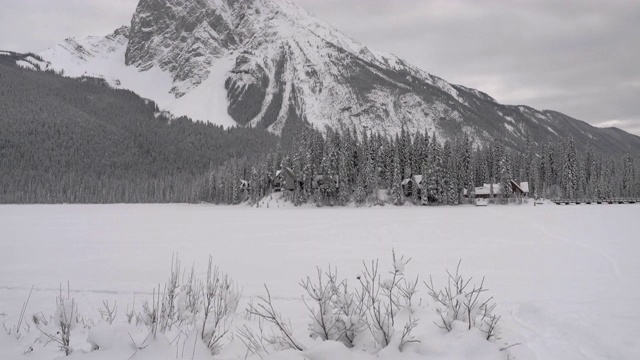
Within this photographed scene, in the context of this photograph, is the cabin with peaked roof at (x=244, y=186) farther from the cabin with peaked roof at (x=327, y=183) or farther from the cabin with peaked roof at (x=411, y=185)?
the cabin with peaked roof at (x=411, y=185)

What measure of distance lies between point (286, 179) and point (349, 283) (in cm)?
7682

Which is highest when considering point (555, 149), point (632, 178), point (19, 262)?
point (555, 149)

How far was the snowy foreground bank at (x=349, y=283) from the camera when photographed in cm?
548

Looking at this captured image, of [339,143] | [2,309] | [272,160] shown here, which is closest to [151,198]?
[272,160]

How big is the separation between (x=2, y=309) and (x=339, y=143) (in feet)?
254

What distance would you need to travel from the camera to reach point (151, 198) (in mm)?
153250

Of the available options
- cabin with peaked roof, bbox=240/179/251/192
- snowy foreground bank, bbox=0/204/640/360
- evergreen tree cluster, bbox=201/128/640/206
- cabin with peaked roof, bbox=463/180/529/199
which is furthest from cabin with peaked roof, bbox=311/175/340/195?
snowy foreground bank, bbox=0/204/640/360

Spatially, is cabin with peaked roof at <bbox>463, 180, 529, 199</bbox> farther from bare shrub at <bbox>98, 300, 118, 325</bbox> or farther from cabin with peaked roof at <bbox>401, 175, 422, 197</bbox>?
bare shrub at <bbox>98, 300, 118, 325</bbox>

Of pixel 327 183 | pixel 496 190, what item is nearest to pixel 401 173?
pixel 327 183

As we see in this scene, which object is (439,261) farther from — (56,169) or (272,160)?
(56,169)

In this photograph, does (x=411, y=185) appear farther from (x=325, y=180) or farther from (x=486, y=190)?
(x=486, y=190)

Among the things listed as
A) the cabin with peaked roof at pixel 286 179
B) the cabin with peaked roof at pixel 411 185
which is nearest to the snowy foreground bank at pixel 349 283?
the cabin with peaked roof at pixel 411 185

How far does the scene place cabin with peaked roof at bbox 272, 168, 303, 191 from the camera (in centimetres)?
8612

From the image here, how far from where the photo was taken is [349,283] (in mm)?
12445
